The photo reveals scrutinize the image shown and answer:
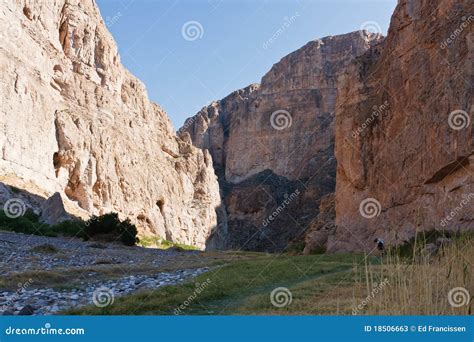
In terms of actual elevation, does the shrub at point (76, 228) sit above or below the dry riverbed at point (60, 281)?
above

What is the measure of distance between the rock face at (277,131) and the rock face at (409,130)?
5087 cm

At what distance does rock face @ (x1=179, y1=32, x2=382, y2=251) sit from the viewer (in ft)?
292

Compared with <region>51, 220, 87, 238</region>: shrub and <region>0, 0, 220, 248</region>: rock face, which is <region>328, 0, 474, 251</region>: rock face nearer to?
<region>51, 220, 87, 238</region>: shrub

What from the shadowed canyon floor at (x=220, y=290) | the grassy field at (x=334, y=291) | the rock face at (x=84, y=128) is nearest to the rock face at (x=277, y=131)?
the rock face at (x=84, y=128)

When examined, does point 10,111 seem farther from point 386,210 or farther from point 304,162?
point 304,162

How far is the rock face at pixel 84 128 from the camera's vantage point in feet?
120

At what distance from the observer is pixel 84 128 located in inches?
1801

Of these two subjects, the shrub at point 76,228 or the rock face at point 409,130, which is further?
the shrub at point 76,228

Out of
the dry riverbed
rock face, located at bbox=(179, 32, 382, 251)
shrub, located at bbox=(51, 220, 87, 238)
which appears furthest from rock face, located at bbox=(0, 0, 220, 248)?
rock face, located at bbox=(179, 32, 382, 251)

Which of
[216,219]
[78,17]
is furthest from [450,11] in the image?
[216,219]

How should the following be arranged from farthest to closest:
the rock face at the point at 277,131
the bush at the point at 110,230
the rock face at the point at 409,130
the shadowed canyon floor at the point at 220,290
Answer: the rock face at the point at 277,131 < the bush at the point at 110,230 < the rock face at the point at 409,130 < the shadowed canyon floor at the point at 220,290

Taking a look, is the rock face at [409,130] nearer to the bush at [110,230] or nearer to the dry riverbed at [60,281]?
the dry riverbed at [60,281]

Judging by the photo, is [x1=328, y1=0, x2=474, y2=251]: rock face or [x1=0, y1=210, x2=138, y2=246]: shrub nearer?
[x1=328, y1=0, x2=474, y2=251]: rock face

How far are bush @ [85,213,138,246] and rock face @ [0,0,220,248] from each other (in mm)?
6087
